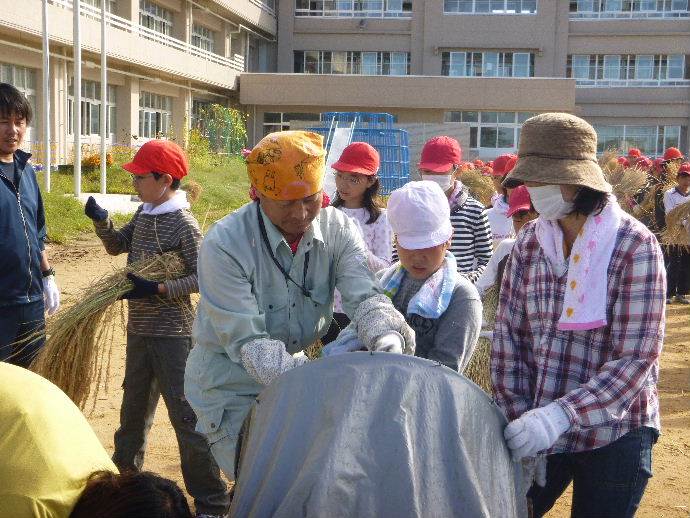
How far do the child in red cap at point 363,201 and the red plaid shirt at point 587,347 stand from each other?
2.47 meters

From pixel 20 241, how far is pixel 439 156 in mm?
2494

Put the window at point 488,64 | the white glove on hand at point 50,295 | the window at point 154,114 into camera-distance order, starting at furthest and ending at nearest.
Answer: the window at point 488,64
the window at point 154,114
the white glove on hand at point 50,295

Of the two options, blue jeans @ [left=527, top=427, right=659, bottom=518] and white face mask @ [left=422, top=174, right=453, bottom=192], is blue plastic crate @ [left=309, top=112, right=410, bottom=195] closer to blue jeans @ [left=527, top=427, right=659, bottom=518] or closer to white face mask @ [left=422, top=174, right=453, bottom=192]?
white face mask @ [left=422, top=174, right=453, bottom=192]

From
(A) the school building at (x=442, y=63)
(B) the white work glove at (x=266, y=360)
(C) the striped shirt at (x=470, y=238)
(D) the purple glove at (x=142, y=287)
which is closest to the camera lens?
(B) the white work glove at (x=266, y=360)

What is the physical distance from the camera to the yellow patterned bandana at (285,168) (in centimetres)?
255

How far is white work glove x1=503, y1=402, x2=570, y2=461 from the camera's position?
214cm

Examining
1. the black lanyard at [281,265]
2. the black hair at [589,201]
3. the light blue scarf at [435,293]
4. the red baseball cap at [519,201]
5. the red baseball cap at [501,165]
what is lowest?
the light blue scarf at [435,293]

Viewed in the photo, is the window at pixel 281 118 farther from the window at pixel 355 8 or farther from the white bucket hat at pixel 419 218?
the white bucket hat at pixel 419 218

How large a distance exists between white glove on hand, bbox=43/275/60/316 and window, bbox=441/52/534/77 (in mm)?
42924

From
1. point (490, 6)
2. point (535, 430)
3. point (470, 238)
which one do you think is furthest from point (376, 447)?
point (490, 6)

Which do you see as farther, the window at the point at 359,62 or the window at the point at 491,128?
the window at the point at 359,62

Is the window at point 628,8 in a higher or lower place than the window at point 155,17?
higher

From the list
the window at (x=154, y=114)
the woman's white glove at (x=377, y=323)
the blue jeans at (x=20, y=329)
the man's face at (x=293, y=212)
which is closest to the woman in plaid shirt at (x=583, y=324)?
the woman's white glove at (x=377, y=323)

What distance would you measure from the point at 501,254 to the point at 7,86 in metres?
2.75
